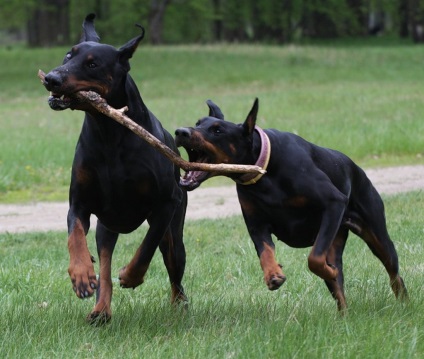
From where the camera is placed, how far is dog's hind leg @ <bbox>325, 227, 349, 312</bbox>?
6.34m

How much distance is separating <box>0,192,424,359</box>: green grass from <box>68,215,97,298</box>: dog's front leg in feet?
0.86

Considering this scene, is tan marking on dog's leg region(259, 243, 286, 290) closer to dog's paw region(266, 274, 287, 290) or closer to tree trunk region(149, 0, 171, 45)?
dog's paw region(266, 274, 287, 290)

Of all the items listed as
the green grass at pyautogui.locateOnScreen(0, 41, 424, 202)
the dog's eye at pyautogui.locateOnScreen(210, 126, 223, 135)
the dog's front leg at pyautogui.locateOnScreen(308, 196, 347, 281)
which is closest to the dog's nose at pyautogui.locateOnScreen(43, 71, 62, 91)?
the dog's eye at pyautogui.locateOnScreen(210, 126, 223, 135)

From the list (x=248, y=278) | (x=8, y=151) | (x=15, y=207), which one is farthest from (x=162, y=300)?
(x=8, y=151)

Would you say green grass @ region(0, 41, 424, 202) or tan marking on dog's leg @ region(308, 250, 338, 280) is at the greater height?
tan marking on dog's leg @ region(308, 250, 338, 280)

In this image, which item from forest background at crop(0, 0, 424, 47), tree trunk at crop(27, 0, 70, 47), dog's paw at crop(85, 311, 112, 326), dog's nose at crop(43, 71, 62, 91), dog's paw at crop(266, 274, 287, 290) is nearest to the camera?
dog's nose at crop(43, 71, 62, 91)

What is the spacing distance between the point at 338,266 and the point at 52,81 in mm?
2464

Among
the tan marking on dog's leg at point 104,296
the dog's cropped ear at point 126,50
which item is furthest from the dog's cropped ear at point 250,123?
the tan marking on dog's leg at point 104,296

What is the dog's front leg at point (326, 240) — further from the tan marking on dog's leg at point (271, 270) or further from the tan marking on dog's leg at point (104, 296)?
the tan marking on dog's leg at point (104, 296)

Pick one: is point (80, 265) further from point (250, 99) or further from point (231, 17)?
point (231, 17)

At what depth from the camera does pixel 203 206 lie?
13.2m

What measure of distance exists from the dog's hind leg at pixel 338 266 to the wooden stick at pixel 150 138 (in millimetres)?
1027

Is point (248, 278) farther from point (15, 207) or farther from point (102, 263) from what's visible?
point (15, 207)

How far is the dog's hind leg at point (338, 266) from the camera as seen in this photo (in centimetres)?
634
